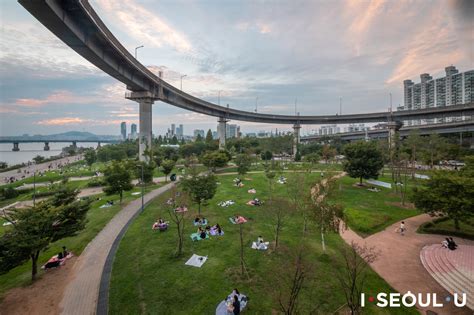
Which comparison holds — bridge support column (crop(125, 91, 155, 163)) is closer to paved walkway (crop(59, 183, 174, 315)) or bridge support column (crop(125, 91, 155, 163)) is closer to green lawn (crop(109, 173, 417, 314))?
paved walkway (crop(59, 183, 174, 315))

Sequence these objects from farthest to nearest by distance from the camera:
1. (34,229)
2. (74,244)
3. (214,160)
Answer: (214,160), (74,244), (34,229)

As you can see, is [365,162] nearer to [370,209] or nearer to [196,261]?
[370,209]

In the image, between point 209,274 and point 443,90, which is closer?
point 209,274

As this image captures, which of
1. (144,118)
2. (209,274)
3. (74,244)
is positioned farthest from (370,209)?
(144,118)

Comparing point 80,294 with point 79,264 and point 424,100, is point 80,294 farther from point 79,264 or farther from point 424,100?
point 424,100

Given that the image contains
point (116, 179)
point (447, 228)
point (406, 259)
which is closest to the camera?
point (406, 259)

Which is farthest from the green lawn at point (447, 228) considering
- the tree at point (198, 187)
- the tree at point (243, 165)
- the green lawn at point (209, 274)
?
the tree at point (243, 165)

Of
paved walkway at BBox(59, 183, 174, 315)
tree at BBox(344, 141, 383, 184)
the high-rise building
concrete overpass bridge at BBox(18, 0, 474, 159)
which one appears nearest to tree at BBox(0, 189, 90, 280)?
paved walkway at BBox(59, 183, 174, 315)

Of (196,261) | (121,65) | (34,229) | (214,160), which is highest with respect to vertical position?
(121,65)
